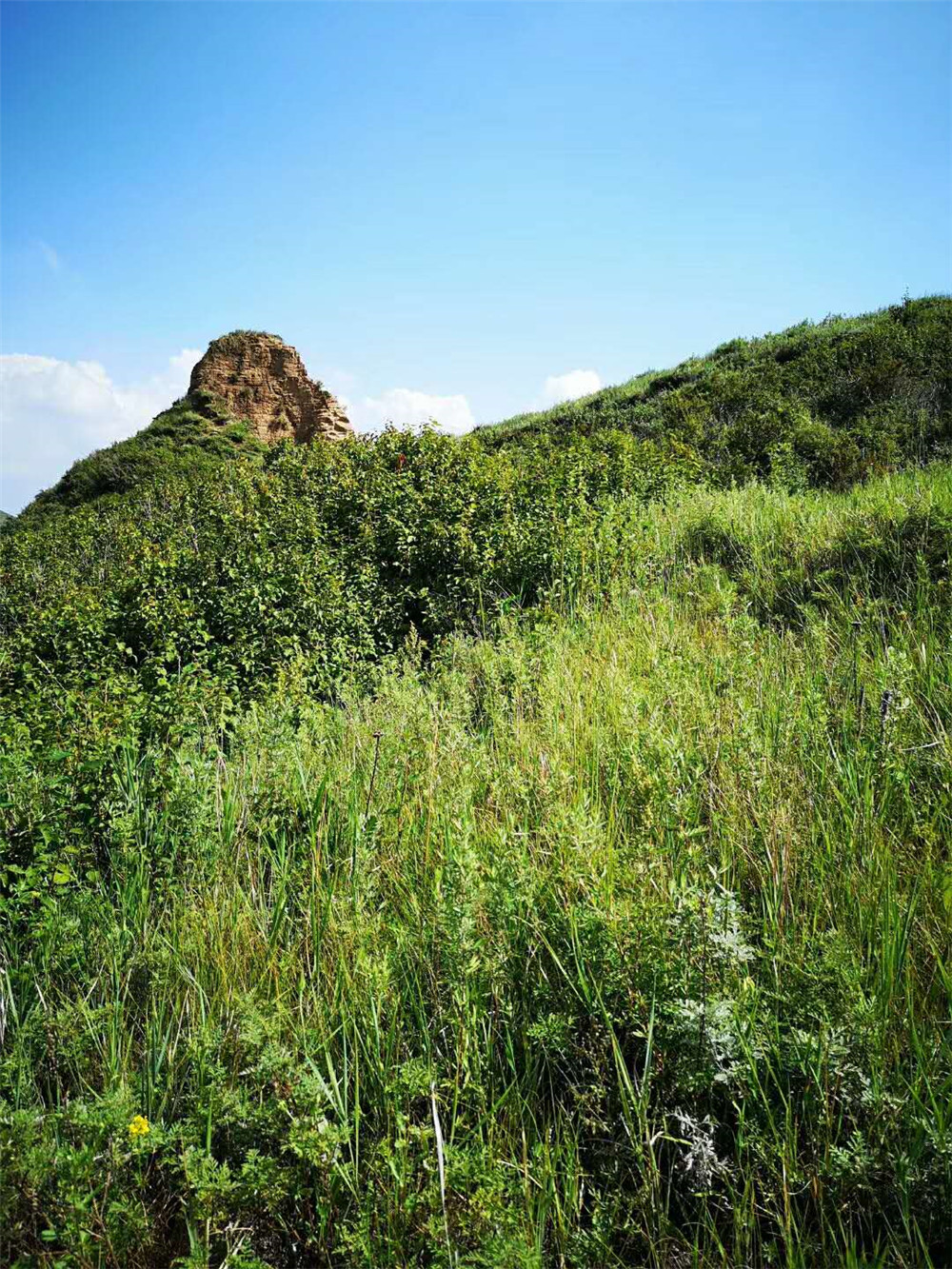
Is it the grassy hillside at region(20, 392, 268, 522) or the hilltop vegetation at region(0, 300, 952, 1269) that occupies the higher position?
the grassy hillside at region(20, 392, 268, 522)

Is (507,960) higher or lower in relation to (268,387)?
lower

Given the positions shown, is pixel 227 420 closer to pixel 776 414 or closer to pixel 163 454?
pixel 163 454

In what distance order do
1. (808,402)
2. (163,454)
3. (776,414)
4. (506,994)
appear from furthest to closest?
(163,454) → (808,402) → (776,414) → (506,994)

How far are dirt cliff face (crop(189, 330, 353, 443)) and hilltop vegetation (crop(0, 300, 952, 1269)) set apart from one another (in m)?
30.4

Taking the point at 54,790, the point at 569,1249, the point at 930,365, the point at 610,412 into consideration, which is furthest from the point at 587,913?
the point at 610,412

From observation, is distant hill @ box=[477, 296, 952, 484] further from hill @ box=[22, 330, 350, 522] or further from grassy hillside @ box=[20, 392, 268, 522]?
hill @ box=[22, 330, 350, 522]

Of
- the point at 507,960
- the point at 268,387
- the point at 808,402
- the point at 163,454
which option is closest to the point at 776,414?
the point at 808,402

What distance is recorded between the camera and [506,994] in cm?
192

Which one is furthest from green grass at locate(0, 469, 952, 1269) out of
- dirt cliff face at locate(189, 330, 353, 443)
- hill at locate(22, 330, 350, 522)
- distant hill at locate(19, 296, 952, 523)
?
dirt cliff face at locate(189, 330, 353, 443)

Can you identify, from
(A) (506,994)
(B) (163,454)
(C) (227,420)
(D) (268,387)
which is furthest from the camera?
(D) (268,387)

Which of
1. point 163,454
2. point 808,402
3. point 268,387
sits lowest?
point 808,402

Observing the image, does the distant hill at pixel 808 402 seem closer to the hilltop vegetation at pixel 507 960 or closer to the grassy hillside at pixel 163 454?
the hilltop vegetation at pixel 507 960

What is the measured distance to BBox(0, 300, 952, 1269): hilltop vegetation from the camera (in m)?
1.51

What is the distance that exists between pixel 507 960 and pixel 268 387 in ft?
116
